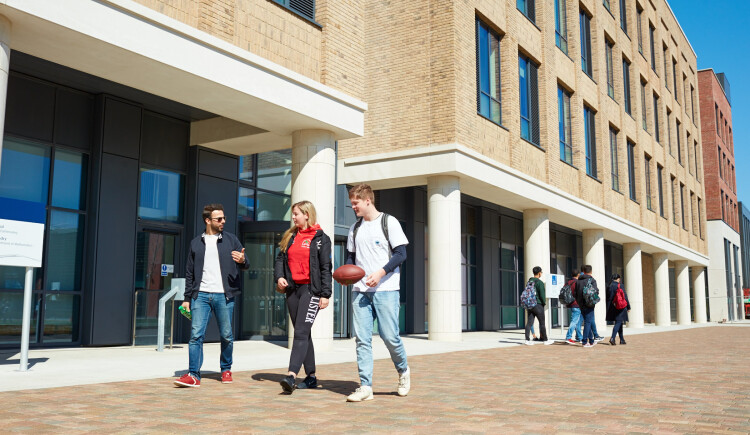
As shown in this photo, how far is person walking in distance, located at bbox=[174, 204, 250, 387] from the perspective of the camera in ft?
23.9

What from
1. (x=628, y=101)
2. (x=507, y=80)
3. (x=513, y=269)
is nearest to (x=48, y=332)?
(x=507, y=80)

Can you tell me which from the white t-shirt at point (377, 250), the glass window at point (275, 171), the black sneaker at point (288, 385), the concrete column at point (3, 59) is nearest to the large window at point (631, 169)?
the glass window at point (275, 171)

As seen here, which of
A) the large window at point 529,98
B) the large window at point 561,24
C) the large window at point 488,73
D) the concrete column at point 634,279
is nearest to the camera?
the large window at point 488,73

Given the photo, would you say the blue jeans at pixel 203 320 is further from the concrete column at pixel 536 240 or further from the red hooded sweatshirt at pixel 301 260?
the concrete column at pixel 536 240

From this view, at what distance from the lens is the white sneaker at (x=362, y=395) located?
6.28m

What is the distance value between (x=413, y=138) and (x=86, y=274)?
8.63m

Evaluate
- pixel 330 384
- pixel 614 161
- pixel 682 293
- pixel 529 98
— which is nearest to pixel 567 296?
pixel 529 98

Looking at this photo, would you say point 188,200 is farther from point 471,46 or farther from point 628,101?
point 628,101

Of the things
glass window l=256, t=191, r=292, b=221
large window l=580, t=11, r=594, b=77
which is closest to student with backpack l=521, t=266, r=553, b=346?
glass window l=256, t=191, r=292, b=221

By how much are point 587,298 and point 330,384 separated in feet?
30.8

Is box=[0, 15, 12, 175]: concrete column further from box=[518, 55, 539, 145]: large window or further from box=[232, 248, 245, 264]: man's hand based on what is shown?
box=[518, 55, 539, 145]: large window

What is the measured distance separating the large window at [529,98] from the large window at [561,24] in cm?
309

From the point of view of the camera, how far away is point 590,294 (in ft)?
50.7

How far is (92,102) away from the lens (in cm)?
1387
